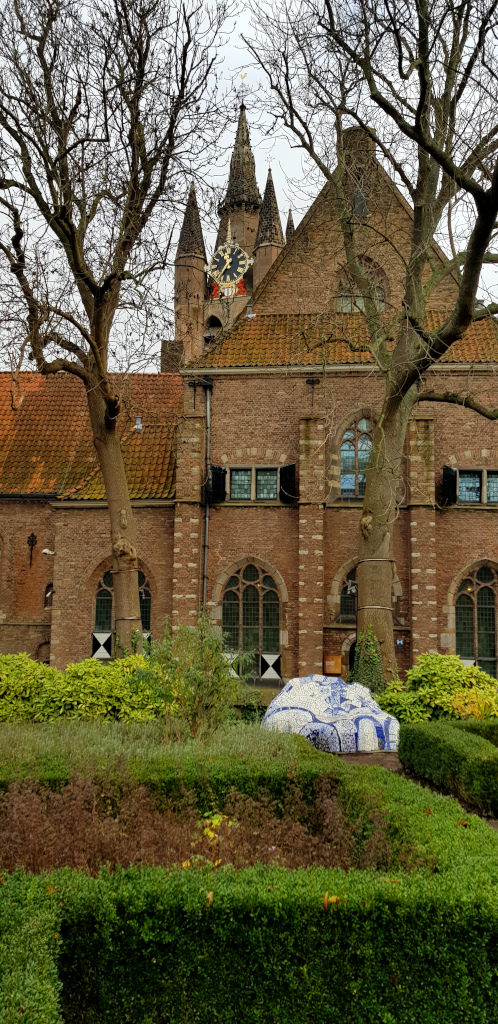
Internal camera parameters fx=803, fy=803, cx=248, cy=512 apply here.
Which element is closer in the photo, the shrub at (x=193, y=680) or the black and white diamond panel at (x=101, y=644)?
the shrub at (x=193, y=680)

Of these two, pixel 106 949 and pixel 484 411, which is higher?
pixel 484 411

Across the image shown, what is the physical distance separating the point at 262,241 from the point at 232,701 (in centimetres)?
3261

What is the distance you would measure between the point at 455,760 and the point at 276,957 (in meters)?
5.32

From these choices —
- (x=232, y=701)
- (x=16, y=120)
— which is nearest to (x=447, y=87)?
(x=16, y=120)

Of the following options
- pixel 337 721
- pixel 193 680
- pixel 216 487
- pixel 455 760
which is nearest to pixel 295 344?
pixel 216 487

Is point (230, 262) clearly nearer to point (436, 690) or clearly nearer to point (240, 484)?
point (240, 484)

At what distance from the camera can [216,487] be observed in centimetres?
2052

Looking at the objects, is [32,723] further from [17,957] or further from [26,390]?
[26,390]

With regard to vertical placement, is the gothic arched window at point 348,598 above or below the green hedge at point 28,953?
above

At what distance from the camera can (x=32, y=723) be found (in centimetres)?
1147

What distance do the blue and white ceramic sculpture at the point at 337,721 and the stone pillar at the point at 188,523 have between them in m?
7.20

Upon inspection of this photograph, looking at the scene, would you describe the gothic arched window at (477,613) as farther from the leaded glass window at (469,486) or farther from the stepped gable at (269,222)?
the stepped gable at (269,222)

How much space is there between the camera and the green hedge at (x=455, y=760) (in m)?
8.80

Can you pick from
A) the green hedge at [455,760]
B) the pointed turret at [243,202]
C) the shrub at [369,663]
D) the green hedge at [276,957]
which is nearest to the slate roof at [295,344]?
the shrub at [369,663]
